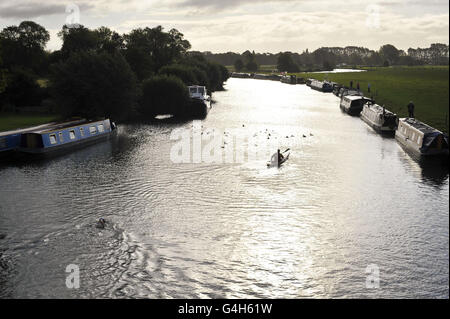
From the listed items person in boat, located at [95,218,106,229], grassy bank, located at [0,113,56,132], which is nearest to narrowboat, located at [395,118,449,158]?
person in boat, located at [95,218,106,229]

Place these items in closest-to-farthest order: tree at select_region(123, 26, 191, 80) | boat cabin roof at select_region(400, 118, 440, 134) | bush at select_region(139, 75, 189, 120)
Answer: boat cabin roof at select_region(400, 118, 440, 134), bush at select_region(139, 75, 189, 120), tree at select_region(123, 26, 191, 80)

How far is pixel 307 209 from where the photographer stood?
2847 cm

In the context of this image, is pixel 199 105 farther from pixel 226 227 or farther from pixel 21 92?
pixel 226 227

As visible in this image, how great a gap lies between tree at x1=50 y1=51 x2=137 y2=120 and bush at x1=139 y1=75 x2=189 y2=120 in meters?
13.0

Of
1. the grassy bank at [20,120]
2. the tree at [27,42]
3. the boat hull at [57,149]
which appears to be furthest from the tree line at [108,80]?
the boat hull at [57,149]

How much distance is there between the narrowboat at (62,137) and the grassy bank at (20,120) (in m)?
8.45

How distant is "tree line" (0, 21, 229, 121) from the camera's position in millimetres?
57281

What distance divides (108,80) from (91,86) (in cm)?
266

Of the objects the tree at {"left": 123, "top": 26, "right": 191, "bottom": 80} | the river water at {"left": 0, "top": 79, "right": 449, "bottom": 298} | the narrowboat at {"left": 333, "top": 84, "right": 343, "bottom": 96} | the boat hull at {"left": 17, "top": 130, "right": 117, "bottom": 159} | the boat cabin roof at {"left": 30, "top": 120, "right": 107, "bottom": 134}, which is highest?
the tree at {"left": 123, "top": 26, "right": 191, "bottom": 80}

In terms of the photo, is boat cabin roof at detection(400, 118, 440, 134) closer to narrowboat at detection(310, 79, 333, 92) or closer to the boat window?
the boat window

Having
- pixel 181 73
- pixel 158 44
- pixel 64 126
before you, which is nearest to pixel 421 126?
pixel 64 126
